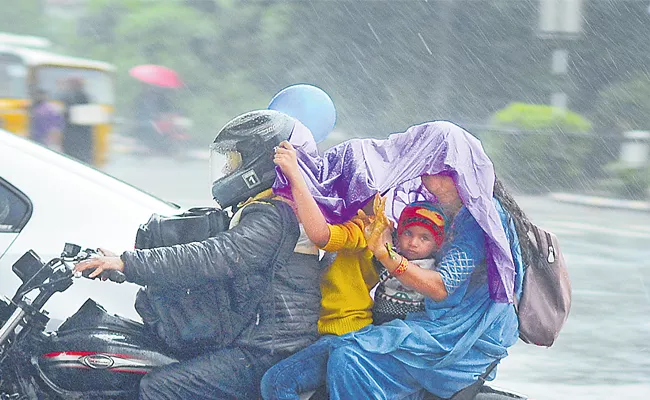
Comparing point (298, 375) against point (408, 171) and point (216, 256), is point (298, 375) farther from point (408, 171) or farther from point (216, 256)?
point (408, 171)

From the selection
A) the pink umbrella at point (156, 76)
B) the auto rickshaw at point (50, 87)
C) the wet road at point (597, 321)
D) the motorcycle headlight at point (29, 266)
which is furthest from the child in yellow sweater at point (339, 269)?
the pink umbrella at point (156, 76)

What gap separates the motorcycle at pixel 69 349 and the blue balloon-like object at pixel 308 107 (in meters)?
0.91

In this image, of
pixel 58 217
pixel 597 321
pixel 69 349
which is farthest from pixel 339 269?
pixel 597 321

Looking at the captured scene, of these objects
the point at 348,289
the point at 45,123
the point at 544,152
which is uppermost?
the point at 348,289

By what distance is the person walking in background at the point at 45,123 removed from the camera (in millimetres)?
17000

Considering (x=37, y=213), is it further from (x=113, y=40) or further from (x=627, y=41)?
(x=113, y=40)

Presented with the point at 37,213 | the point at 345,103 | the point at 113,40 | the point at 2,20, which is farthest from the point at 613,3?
the point at 37,213

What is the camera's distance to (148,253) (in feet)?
9.80

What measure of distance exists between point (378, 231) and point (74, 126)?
15.4m

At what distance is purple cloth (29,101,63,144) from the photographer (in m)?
17.0

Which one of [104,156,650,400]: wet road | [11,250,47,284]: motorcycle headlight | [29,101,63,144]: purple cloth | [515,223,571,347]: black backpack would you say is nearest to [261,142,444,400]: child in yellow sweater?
[515,223,571,347]: black backpack

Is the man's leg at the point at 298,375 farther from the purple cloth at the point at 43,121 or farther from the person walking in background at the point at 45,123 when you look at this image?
the purple cloth at the point at 43,121

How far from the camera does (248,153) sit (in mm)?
3061

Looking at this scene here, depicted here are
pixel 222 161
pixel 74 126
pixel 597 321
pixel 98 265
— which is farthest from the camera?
pixel 74 126
